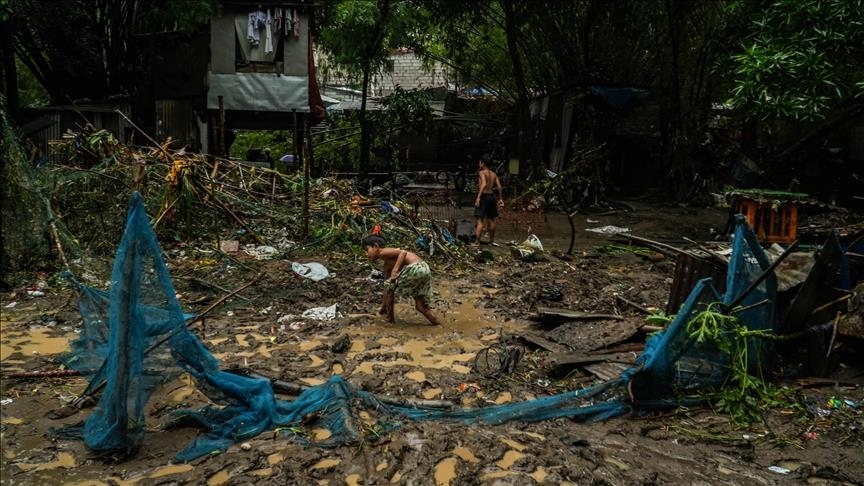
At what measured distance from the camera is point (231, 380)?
181 inches

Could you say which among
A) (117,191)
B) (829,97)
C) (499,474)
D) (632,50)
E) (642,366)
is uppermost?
(632,50)

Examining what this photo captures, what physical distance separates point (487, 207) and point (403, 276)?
4589mm

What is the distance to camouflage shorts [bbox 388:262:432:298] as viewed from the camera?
7.03 m

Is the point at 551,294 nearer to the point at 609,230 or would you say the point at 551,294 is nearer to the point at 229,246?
the point at 229,246

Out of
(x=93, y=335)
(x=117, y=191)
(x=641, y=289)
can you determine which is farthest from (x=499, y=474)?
(x=117, y=191)

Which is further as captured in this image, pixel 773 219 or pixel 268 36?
pixel 268 36

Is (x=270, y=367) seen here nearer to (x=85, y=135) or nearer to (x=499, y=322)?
(x=499, y=322)

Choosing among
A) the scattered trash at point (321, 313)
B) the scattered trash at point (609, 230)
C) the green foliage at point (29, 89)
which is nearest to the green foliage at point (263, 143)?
the green foliage at point (29, 89)

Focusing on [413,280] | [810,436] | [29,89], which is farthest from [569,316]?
[29,89]

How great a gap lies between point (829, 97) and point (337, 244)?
7.35 meters

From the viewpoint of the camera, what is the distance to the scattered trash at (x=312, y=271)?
870 cm

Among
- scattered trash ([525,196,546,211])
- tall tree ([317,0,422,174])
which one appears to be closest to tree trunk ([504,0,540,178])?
scattered trash ([525,196,546,211])

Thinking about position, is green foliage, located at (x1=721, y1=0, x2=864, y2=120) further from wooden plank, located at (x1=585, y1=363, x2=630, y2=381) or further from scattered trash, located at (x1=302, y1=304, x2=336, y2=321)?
scattered trash, located at (x1=302, y1=304, x2=336, y2=321)

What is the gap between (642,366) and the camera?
16.6 ft
